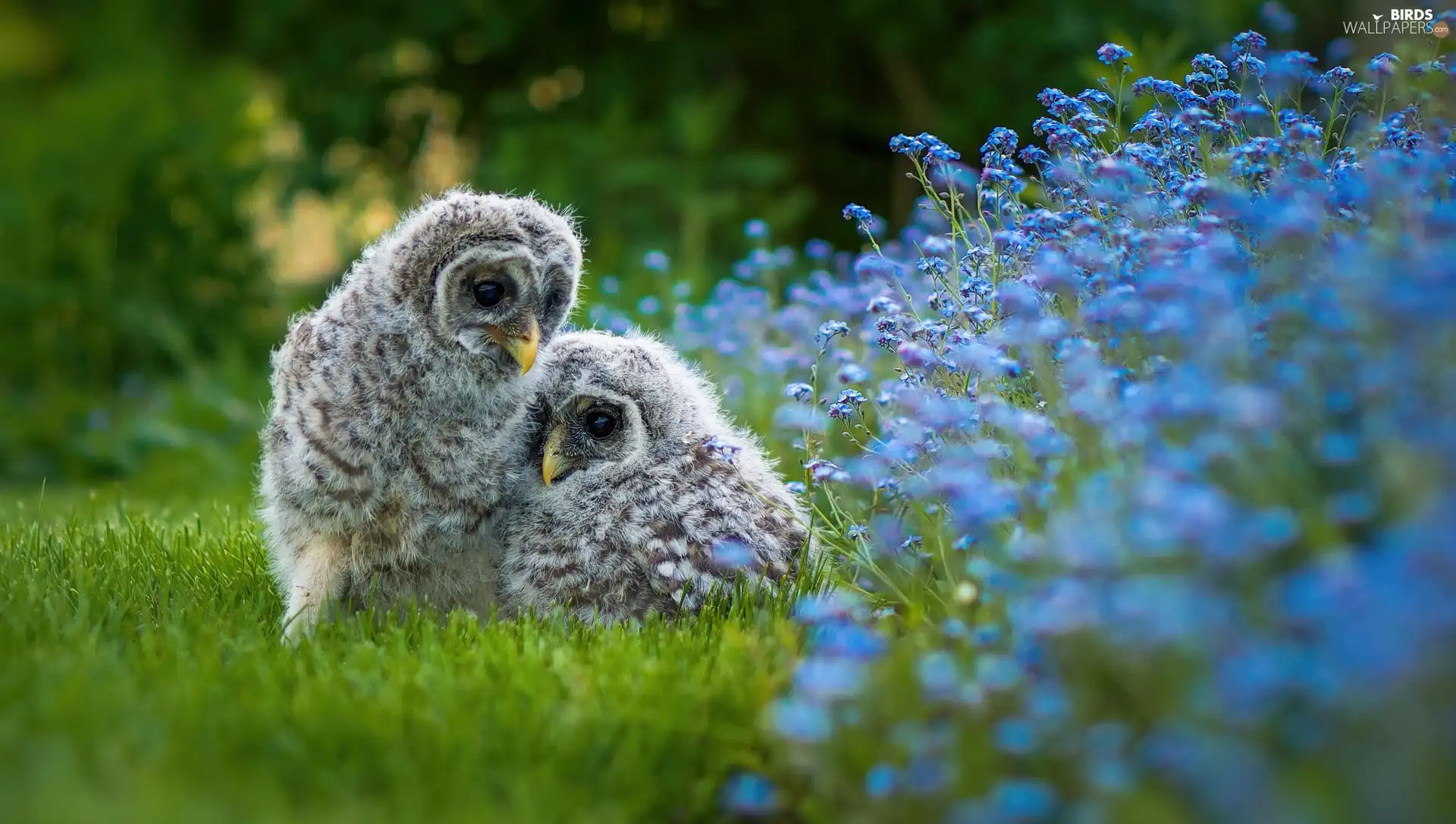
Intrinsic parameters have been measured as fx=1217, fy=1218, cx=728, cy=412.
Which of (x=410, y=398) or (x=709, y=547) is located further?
(x=709, y=547)

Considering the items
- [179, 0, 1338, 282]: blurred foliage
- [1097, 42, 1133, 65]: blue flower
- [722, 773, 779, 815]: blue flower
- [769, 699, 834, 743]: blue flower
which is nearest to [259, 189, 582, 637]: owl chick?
[722, 773, 779, 815]: blue flower

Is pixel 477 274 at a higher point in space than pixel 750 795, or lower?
higher

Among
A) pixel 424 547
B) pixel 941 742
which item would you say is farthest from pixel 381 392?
pixel 941 742

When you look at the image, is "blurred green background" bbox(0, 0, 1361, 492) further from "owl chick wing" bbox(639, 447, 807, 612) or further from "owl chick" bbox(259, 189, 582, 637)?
"owl chick wing" bbox(639, 447, 807, 612)

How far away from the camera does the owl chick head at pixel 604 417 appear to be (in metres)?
3.51

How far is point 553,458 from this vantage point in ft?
11.4

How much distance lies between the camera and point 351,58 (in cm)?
853

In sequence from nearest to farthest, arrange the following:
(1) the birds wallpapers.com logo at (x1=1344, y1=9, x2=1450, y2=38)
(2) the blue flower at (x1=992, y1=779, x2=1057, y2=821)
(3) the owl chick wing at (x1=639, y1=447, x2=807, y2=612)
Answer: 1. (2) the blue flower at (x1=992, y1=779, x2=1057, y2=821)
2. (3) the owl chick wing at (x1=639, y1=447, x2=807, y2=612)
3. (1) the birds wallpapers.com logo at (x1=1344, y1=9, x2=1450, y2=38)

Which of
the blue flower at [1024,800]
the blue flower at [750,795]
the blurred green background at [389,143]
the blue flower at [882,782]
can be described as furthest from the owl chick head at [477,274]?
the blurred green background at [389,143]

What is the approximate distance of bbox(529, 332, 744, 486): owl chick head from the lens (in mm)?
3508

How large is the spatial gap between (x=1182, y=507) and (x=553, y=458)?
2.15 m

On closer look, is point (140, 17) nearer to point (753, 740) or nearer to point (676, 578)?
point (676, 578)

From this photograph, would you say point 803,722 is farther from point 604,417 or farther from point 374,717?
point 604,417

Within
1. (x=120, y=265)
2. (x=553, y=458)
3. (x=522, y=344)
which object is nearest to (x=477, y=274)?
(x=522, y=344)
